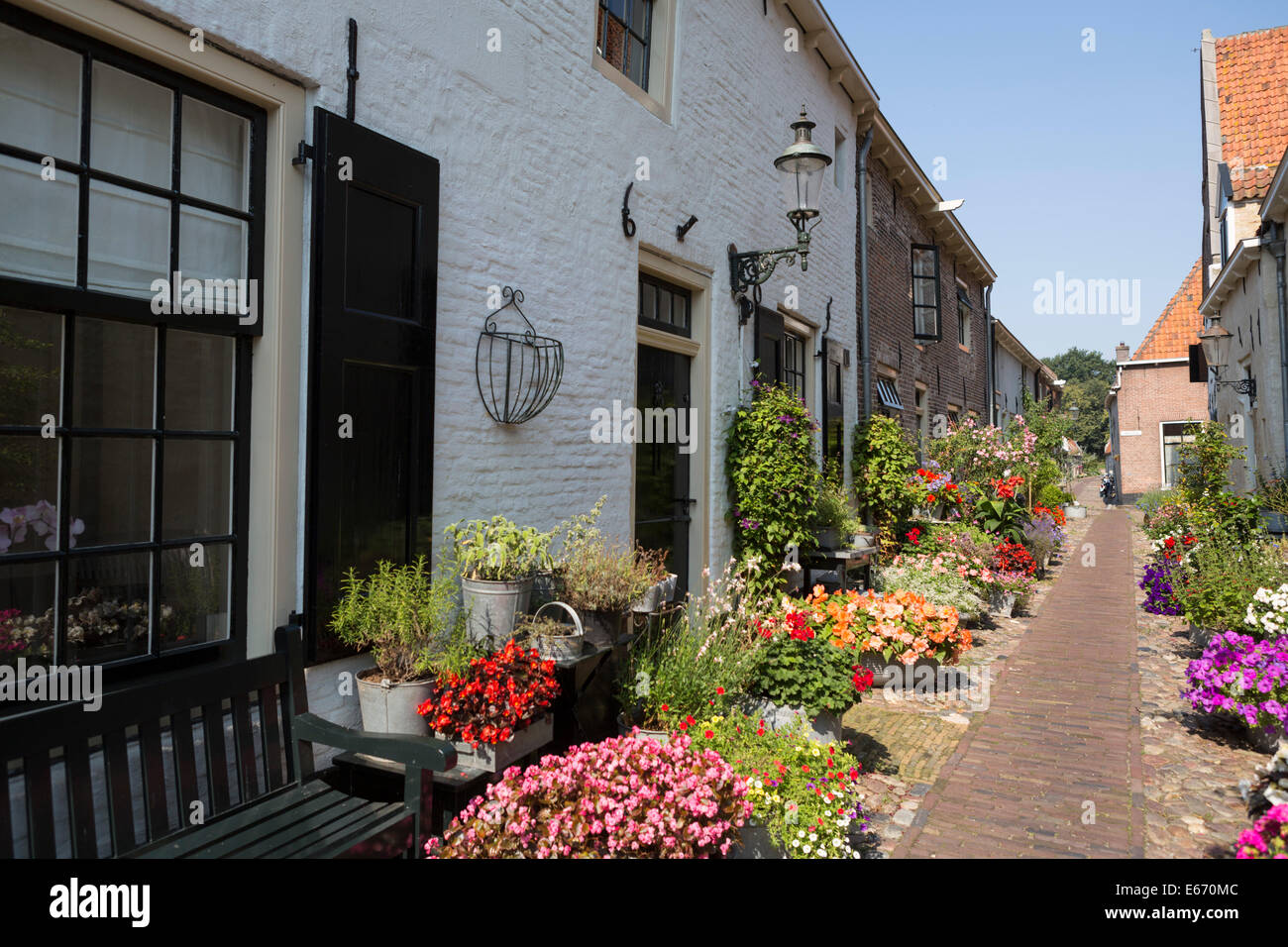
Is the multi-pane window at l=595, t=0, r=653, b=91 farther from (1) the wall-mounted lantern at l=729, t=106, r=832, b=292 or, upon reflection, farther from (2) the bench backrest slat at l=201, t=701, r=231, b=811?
(2) the bench backrest slat at l=201, t=701, r=231, b=811

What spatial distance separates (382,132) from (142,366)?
1545 millimetres

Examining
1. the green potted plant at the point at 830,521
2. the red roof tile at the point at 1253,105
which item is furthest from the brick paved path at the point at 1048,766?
the red roof tile at the point at 1253,105

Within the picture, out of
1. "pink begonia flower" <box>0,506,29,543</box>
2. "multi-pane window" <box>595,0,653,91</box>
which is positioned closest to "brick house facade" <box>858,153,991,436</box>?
"multi-pane window" <box>595,0,653,91</box>

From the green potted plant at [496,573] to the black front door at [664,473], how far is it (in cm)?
206

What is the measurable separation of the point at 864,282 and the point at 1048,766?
24.4 feet

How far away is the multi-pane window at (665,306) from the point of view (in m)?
5.89

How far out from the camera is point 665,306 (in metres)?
6.15

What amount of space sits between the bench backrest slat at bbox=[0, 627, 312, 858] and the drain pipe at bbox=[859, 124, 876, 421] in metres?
8.89

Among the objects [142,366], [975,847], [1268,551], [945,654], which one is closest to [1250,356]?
[1268,551]

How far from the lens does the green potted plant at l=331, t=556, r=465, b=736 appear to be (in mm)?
3100

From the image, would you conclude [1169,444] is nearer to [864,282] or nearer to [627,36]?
[864,282]
